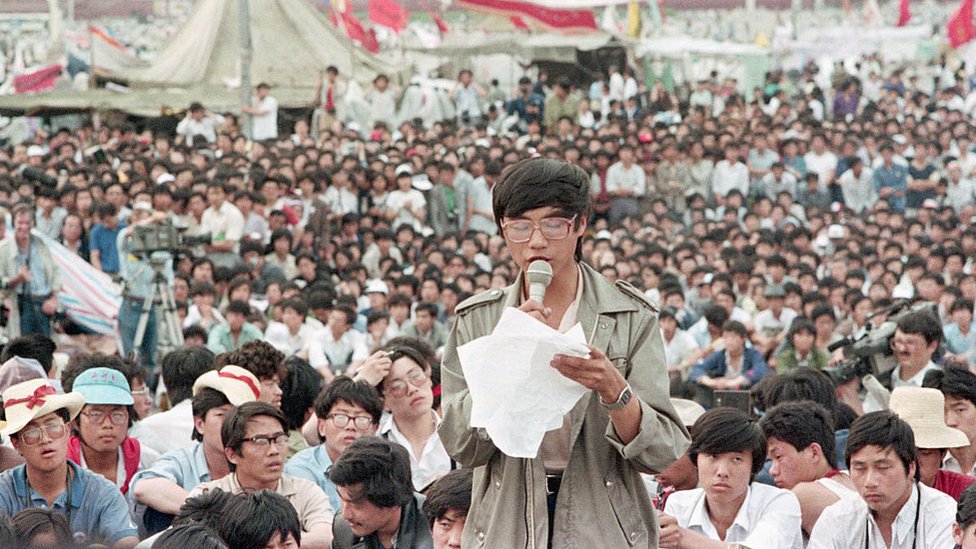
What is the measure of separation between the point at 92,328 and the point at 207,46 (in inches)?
527

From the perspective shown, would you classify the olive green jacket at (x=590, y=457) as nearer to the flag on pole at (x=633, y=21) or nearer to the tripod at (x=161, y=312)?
the tripod at (x=161, y=312)

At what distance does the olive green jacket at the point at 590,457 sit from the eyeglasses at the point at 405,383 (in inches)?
123

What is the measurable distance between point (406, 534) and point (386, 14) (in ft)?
64.8

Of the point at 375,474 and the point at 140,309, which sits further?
the point at 140,309

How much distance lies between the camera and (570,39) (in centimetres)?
2766

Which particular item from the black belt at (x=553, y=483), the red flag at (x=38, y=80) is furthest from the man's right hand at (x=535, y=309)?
the red flag at (x=38, y=80)

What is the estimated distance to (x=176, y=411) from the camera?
734 cm

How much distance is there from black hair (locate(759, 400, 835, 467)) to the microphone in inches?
102

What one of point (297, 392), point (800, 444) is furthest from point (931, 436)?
point (297, 392)

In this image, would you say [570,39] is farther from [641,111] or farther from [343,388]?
[343,388]

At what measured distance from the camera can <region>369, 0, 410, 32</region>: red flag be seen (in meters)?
24.6

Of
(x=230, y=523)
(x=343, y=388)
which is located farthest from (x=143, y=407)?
(x=230, y=523)

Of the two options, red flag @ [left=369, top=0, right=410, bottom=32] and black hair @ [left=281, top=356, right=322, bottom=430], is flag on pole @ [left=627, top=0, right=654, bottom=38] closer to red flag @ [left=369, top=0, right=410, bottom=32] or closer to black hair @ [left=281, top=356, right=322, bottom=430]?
red flag @ [left=369, top=0, right=410, bottom=32]

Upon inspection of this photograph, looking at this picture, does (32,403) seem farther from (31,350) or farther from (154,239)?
(154,239)
